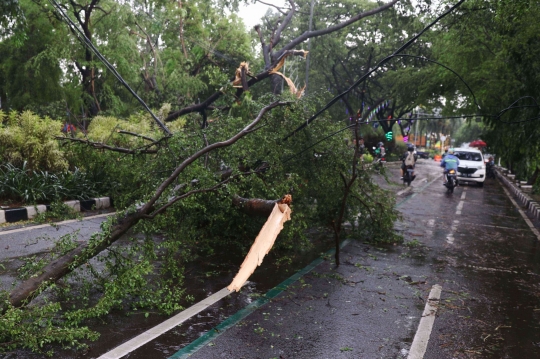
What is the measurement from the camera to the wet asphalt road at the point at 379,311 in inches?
173

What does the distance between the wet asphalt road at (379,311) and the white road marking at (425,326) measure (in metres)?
0.06

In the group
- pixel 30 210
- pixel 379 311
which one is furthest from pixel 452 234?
pixel 30 210

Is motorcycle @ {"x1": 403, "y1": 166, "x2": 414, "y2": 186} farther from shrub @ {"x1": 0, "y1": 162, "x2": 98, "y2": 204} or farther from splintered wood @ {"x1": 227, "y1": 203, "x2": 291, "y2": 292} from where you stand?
splintered wood @ {"x1": 227, "y1": 203, "x2": 291, "y2": 292}

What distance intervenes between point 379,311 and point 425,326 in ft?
1.79

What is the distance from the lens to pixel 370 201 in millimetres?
9250

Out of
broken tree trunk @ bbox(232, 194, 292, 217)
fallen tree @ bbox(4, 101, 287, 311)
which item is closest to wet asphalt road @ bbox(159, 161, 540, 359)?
broken tree trunk @ bbox(232, 194, 292, 217)

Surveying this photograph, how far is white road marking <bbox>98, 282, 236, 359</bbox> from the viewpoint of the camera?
13.2 ft

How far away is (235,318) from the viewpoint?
500 cm

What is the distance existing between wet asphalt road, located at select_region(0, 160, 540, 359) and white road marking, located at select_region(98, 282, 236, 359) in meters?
0.08

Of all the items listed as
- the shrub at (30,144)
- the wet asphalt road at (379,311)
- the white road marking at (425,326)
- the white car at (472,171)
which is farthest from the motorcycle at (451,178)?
the shrub at (30,144)

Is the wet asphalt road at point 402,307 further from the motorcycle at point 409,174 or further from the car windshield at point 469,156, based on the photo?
the car windshield at point 469,156

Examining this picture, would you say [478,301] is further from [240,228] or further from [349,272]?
[240,228]

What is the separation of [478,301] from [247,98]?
712 cm

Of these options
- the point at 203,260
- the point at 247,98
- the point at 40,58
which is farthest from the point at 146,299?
the point at 40,58
